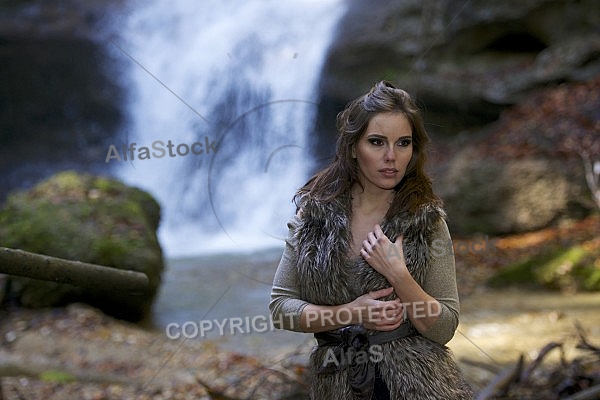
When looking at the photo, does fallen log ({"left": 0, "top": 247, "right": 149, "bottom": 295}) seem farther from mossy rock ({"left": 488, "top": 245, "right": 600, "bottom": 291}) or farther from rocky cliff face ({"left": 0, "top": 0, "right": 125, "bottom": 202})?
mossy rock ({"left": 488, "top": 245, "right": 600, "bottom": 291})

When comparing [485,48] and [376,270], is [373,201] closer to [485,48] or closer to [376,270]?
[376,270]

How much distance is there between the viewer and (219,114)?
2850 millimetres

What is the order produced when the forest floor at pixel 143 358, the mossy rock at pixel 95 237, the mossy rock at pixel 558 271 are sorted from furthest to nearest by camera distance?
the mossy rock at pixel 558 271 < the mossy rock at pixel 95 237 < the forest floor at pixel 143 358

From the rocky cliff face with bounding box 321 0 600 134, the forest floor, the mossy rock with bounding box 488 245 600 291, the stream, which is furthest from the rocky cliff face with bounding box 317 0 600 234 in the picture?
the forest floor

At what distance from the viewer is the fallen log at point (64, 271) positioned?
1.04 metres

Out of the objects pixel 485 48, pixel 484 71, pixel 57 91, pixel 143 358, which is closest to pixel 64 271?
pixel 143 358

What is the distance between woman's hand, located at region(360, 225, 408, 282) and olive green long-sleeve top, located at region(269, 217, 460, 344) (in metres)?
0.05

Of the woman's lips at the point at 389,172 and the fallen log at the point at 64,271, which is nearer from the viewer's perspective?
the woman's lips at the point at 389,172

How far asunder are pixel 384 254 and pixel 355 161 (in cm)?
15

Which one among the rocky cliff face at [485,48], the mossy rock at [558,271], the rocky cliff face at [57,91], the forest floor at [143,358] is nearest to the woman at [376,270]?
the forest floor at [143,358]

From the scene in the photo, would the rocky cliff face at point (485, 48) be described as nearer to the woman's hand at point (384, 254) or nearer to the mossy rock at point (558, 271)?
the mossy rock at point (558, 271)

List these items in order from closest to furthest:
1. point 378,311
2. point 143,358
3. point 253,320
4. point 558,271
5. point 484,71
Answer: point 378,311, point 253,320, point 143,358, point 558,271, point 484,71

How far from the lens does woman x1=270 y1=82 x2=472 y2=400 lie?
Result: 90 cm

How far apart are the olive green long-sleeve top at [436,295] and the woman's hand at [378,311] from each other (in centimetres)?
6
